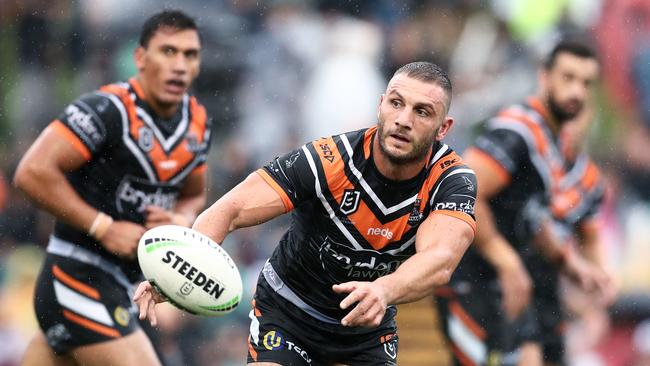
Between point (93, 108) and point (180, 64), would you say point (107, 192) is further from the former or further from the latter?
point (180, 64)

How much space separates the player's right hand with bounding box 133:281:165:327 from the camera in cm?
526

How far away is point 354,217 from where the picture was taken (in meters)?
5.88

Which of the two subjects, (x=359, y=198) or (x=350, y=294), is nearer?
(x=350, y=294)

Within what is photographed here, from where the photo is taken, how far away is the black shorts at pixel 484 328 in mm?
8641

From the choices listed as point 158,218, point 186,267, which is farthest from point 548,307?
point 186,267

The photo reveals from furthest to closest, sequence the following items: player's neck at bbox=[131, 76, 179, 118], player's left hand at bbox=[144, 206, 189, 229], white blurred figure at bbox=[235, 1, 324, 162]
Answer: white blurred figure at bbox=[235, 1, 324, 162], player's neck at bbox=[131, 76, 179, 118], player's left hand at bbox=[144, 206, 189, 229]

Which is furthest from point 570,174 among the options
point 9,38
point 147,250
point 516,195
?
point 9,38

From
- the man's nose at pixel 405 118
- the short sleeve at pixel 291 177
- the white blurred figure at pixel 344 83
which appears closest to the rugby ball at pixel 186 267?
the short sleeve at pixel 291 177

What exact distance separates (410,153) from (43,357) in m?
2.85

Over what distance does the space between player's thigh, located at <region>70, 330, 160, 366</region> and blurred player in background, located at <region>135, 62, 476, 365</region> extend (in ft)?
3.15

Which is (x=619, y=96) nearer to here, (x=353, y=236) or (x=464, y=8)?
(x=464, y=8)

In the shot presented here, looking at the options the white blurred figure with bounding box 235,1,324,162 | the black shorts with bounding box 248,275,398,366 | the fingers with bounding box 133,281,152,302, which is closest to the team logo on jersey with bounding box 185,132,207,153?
the black shorts with bounding box 248,275,398,366

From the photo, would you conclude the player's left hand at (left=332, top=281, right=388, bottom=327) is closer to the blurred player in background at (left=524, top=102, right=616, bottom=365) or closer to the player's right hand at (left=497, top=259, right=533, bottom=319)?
the player's right hand at (left=497, top=259, right=533, bottom=319)

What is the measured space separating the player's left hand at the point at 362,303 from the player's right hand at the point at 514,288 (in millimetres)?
3495
